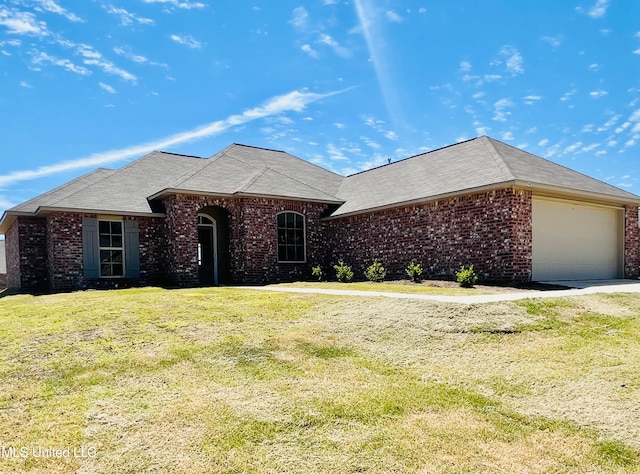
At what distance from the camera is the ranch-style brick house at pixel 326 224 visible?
13727 millimetres

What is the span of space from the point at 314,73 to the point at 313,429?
41.2ft

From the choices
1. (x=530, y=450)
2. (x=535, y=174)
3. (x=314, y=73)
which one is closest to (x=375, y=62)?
(x=314, y=73)

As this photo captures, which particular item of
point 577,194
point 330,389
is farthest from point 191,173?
point 330,389

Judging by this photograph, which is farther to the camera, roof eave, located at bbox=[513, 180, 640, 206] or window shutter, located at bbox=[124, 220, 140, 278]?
window shutter, located at bbox=[124, 220, 140, 278]

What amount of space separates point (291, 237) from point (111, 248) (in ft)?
21.7

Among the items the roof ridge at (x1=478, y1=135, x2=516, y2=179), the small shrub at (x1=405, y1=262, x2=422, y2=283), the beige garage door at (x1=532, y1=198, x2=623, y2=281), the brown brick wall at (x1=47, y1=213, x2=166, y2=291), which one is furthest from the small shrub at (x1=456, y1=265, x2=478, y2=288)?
the brown brick wall at (x1=47, y1=213, x2=166, y2=291)

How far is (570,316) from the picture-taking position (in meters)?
8.12

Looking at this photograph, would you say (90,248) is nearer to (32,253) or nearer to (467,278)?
(32,253)

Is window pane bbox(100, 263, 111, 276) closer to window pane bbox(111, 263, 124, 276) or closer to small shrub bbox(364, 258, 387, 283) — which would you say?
window pane bbox(111, 263, 124, 276)

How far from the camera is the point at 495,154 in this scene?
15.7 metres

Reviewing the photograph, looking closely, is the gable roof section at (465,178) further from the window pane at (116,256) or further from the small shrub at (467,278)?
the window pane at (116,256)

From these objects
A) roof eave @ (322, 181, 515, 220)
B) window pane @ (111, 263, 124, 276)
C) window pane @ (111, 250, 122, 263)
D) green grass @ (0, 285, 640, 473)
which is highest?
roof eave @ (322, 181, 515, 220)

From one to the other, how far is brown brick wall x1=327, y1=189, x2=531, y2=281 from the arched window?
178 cm

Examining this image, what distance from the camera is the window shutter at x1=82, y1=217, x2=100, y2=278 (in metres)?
15.8
